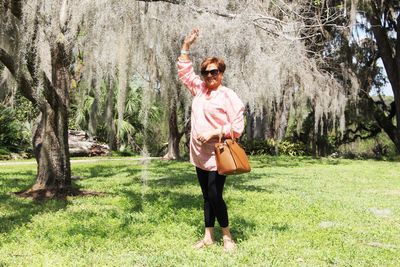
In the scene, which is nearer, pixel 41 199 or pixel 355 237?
pixel 355 237

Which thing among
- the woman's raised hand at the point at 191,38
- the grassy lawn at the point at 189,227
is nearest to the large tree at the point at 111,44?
the grassy lawn at the point at 189,227

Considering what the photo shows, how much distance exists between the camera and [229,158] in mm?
4336

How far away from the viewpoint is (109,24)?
746 centimetres

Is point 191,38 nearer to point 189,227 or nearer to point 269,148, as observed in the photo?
point 189,227

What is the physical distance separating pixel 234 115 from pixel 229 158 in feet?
1.39

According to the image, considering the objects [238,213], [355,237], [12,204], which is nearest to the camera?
[355,237]

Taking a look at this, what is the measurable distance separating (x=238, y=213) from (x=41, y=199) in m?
3.14

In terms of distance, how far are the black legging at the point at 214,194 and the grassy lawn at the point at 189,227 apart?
302mm

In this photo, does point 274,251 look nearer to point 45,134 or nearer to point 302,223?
point 302,223

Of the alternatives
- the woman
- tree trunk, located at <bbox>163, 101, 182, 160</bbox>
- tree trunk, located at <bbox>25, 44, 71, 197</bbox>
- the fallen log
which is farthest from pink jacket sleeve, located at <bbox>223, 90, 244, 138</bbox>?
the fallen log

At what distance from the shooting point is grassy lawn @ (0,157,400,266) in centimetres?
441

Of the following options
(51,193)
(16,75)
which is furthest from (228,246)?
(51,193)

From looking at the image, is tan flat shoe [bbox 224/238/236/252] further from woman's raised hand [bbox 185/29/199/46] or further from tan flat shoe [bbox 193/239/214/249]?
woman's raised hand [bbox 185/29/199/46]

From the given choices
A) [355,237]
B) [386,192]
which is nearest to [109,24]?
[355,237]
